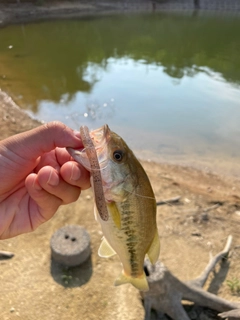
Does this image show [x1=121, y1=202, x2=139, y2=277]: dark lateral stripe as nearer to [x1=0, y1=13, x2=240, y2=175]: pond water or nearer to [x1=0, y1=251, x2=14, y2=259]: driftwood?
[x1=0, y1=251, x2=14, y2=259]: driftwood

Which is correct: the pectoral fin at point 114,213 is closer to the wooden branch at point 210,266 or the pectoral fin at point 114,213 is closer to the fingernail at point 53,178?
the fingernail at point 53,178

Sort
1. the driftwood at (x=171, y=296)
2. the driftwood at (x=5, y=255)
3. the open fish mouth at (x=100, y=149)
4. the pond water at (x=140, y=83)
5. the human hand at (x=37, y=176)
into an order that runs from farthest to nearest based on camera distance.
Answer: the pond water at (x=140, y=83)
the driftwood at (x=5, y=255)
the driftwood at (x=171, y=296)
the human hand at (x=37, y=176)
the open fish mouth at (x=100, y=149)

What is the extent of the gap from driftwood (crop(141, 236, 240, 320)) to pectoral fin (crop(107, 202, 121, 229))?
233 cm

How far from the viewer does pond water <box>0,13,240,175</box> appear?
34.4 feet

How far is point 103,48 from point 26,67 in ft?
23.6

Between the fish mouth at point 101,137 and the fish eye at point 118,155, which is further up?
the fish mouth at point 101,137

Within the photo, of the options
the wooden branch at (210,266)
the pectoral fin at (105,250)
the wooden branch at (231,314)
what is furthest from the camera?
the wooden branch at (210,266)

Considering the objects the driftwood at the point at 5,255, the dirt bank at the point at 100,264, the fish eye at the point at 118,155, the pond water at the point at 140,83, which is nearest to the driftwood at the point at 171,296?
the dirt bank at the point at 100,264

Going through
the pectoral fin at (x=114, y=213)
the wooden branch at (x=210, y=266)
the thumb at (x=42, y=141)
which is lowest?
the wooden branch at (x=210, y=266)

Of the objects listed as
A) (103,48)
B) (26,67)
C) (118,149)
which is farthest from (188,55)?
(118,149)

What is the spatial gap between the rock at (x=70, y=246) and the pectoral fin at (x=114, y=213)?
3041 mm

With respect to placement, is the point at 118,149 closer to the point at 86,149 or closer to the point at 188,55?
the point at 86,149

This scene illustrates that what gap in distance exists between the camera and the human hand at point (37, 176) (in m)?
2.12

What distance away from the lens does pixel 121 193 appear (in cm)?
196
